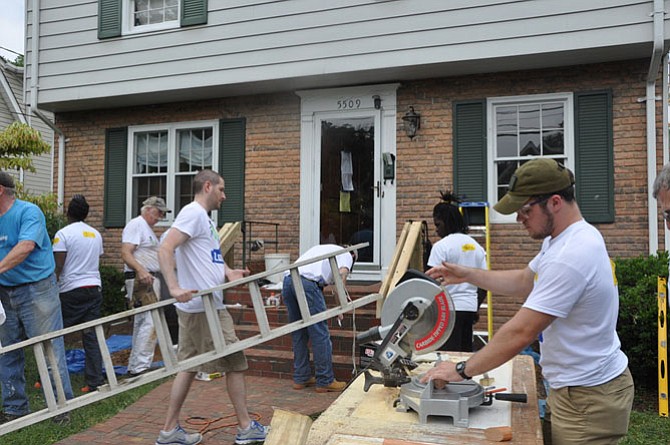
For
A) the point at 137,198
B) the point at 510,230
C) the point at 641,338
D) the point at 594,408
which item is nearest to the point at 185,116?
the point at 137,198

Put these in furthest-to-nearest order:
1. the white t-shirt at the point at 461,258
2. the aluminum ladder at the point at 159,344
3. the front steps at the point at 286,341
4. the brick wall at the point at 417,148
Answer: the brick wall at the point at 417,148
the front steps at the point at 286,341
the white t-shirt at the point at 461,258
the aluminum ladder at the point at 159,344

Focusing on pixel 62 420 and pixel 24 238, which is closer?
pixel 24 238

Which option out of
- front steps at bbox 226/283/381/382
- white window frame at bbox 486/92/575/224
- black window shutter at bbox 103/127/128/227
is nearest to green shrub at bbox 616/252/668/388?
white window frame at bbox 486/92/575/224

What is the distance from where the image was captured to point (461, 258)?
4891 millimetres

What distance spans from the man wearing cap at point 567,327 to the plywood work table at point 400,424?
15 centimetres

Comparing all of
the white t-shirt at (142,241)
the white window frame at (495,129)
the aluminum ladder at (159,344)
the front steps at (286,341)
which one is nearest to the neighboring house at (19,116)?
the white t-shirt at (142,241)

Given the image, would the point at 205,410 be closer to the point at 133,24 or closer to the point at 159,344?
the point at 159,344

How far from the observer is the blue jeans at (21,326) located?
4402 mm

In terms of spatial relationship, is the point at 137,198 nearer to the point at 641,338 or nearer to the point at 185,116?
the point at 185,116

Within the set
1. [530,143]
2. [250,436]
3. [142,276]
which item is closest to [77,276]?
[142,276]

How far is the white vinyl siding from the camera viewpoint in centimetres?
664

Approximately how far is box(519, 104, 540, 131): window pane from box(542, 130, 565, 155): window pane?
175 mm

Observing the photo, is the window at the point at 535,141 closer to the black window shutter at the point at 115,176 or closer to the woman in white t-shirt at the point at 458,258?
the woman in white t-shirt at the point at 458,258

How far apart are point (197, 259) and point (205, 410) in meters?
1.72
